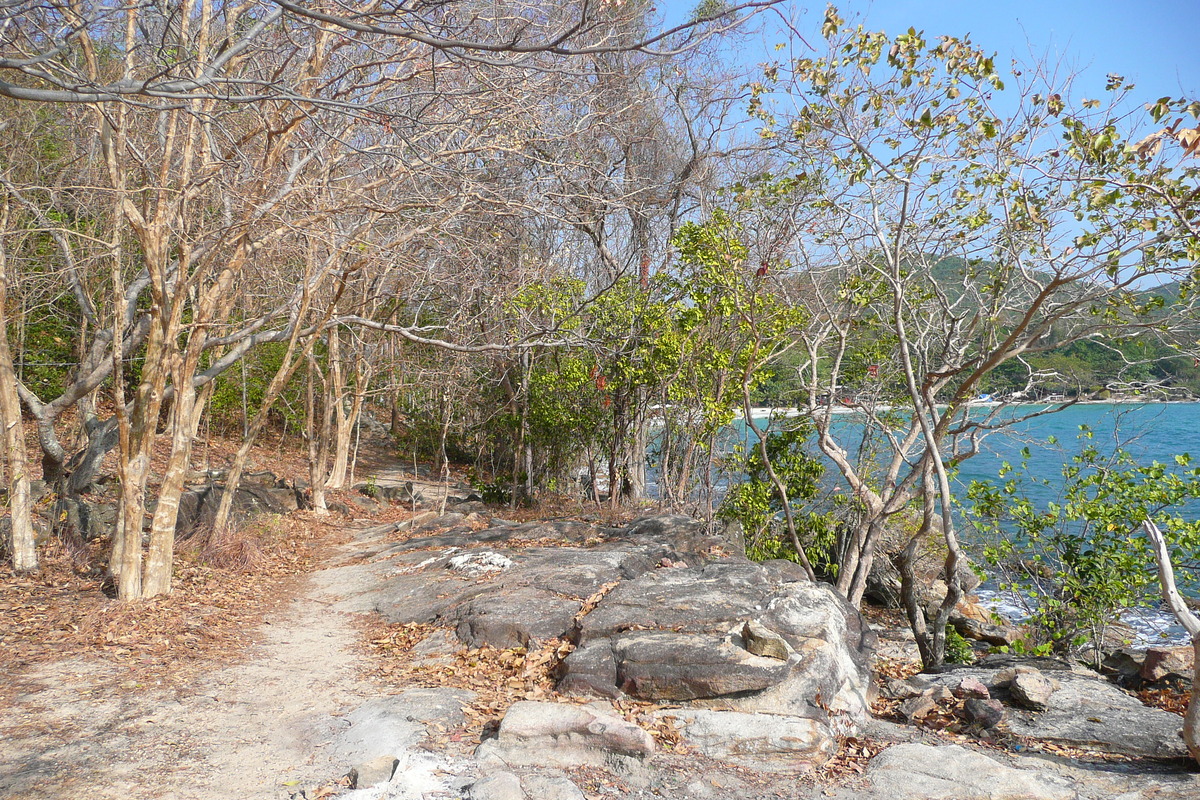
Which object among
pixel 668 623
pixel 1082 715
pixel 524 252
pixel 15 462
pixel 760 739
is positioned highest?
pixel 524 252

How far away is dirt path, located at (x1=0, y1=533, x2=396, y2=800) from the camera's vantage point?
4039 mm

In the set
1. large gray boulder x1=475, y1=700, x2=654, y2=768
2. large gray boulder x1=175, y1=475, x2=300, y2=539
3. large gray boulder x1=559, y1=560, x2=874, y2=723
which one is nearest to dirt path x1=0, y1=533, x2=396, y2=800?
large gray boulder x1=475, y1=700, x2=654, y2=768

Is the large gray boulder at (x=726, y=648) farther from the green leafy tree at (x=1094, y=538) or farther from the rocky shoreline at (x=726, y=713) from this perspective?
the green leafy tree at (x=1094, y=538)

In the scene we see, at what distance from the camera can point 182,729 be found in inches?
187

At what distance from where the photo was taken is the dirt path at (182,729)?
4.04m

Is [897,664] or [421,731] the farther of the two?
[897,664]

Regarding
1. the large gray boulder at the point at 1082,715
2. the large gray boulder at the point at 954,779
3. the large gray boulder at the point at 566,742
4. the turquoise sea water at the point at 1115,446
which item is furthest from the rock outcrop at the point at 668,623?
the turquoise sea water at the point at 1115,446

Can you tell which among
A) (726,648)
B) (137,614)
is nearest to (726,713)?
(726,648)

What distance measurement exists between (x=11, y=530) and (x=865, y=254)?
31.1 feet

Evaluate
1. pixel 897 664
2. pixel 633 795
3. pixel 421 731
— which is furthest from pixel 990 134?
pixel 421 731

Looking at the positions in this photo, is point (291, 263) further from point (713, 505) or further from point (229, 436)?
point (229, 436)

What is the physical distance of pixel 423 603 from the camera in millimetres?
7500

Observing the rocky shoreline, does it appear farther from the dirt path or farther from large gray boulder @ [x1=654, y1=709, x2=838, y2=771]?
the dirt path

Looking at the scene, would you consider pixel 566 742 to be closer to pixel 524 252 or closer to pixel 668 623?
pixel 668 623
